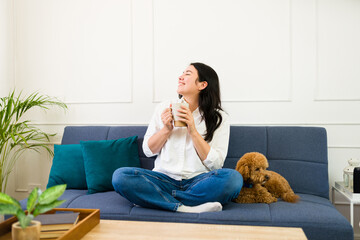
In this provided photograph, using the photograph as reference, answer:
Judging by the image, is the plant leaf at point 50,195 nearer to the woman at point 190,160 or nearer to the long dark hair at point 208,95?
the woman at point 190,160

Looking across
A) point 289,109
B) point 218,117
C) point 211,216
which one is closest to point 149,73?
point 218,117

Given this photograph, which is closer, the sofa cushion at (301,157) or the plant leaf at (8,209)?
the plant leaf at (8,209)

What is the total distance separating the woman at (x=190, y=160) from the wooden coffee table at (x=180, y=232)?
0.49 m

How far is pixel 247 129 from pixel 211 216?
892mm

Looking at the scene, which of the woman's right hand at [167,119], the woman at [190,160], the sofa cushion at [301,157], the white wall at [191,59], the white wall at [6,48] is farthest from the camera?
the white wall at [6,48]

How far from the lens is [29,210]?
902 mm

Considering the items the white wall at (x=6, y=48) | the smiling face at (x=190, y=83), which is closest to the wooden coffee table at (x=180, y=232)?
the smiling face at (x=190, y=83)

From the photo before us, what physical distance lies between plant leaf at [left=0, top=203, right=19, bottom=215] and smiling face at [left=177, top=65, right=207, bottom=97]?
5.00ft

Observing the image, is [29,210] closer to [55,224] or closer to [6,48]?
[55,224]

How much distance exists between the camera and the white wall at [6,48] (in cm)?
280

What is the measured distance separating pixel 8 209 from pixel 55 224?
0.80 ft

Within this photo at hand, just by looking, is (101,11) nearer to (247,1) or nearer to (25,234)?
(247,1)

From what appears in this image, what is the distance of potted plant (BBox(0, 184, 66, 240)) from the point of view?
862 millimetres

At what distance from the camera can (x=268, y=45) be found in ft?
8.36
